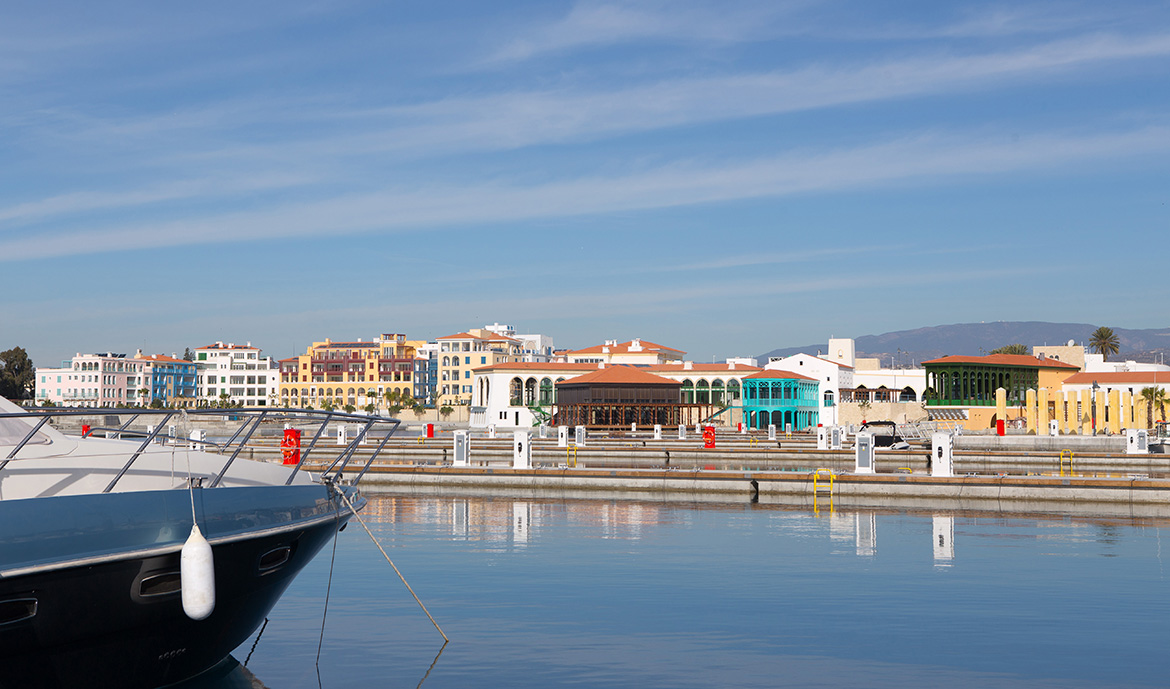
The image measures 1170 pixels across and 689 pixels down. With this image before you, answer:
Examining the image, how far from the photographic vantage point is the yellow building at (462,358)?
155625mm

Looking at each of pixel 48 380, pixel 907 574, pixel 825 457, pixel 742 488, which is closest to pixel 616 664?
pixel 907 574

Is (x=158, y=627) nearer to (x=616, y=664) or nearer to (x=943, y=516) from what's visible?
(x=616, y=664)

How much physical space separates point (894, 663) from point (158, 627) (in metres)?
7.80

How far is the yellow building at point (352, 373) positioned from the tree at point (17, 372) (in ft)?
123

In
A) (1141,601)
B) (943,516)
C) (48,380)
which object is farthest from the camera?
(48,380)

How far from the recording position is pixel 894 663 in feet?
41.4

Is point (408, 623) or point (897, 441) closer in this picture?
point (408, 623)

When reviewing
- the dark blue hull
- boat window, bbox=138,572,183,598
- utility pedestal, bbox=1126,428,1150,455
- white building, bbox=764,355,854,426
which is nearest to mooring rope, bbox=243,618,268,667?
the dark blue hull

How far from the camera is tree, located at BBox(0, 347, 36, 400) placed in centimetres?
16500

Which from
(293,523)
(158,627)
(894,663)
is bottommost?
(894,663)

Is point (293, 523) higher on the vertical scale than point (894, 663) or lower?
higher

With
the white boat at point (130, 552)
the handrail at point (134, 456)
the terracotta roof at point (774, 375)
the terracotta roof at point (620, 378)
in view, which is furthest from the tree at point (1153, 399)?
the handrail at point (134, 456)

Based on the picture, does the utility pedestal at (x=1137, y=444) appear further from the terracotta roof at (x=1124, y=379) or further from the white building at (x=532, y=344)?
the white building at (x=532, y=344)

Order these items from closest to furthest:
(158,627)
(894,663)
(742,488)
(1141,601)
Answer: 1. (158,627)
2. (894,663)
3. (1141,601)
4. (742,488)
